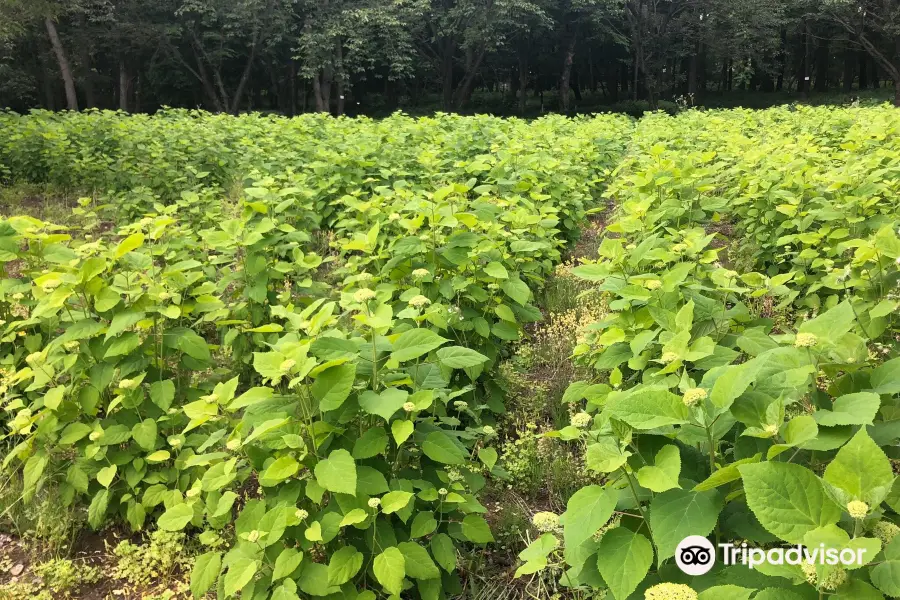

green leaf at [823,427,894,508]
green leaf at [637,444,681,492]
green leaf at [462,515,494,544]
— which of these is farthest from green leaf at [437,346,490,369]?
green leaf at [823,427,894,508]

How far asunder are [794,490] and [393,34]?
29.1m

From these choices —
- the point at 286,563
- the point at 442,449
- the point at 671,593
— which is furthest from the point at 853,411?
the point at 286,563

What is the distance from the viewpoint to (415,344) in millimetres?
2012

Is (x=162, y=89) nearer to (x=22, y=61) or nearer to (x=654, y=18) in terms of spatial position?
(x=22, y=61)

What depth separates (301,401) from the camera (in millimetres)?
1890

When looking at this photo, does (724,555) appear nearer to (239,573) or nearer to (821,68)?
(239,573)

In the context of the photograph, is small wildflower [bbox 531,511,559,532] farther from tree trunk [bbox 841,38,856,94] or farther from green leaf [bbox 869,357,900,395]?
tree trunk [bbox 841,38,856,94]

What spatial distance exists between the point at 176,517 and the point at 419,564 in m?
0.96

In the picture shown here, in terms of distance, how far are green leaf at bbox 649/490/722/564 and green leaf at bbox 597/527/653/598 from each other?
0.07 metres

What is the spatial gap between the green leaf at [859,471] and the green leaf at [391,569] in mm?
1219

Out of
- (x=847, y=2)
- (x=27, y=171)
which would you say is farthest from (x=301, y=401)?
(x=847, y=2)

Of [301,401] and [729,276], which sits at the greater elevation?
[729,276]

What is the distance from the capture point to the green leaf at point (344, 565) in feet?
5.94

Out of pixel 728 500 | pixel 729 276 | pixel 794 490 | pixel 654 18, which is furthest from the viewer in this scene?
pixel 654 18
